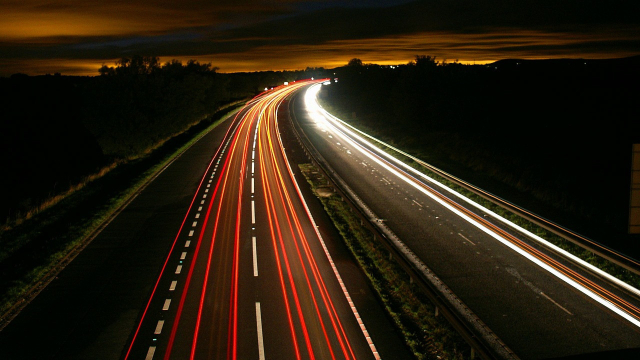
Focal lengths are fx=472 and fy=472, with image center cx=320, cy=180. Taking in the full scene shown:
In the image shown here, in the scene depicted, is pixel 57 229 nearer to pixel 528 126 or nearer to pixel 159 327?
pixel 159 327

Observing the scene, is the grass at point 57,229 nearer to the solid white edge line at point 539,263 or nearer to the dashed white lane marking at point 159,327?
the dashed white lane marking at point 159,327

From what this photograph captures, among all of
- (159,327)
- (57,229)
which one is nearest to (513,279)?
(159,327)

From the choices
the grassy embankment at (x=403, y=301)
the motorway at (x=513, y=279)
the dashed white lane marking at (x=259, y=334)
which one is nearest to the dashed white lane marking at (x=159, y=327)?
the dashed white lane marking at (x=259, y=334)

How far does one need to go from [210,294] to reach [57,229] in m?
10.5

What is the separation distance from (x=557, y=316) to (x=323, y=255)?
25.1 feet

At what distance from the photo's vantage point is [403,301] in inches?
515

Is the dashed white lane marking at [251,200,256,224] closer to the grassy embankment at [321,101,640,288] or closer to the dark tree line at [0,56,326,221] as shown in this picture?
the grassy embankment at [321,101,640,288]

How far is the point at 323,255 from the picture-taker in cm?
1673

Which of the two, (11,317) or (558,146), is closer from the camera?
(11,317)

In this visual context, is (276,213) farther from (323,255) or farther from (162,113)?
(162,113)

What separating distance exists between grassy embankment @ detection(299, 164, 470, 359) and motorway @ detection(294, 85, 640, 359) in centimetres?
112

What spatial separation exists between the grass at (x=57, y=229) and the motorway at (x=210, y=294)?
0.70m

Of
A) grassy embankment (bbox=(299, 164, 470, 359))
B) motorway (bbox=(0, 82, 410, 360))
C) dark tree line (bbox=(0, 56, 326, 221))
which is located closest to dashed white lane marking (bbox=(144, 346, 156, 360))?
motorway (bbox=(0, 82, 410, 360))

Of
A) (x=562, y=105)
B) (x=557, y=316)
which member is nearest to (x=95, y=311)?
(x=557, y=316)
